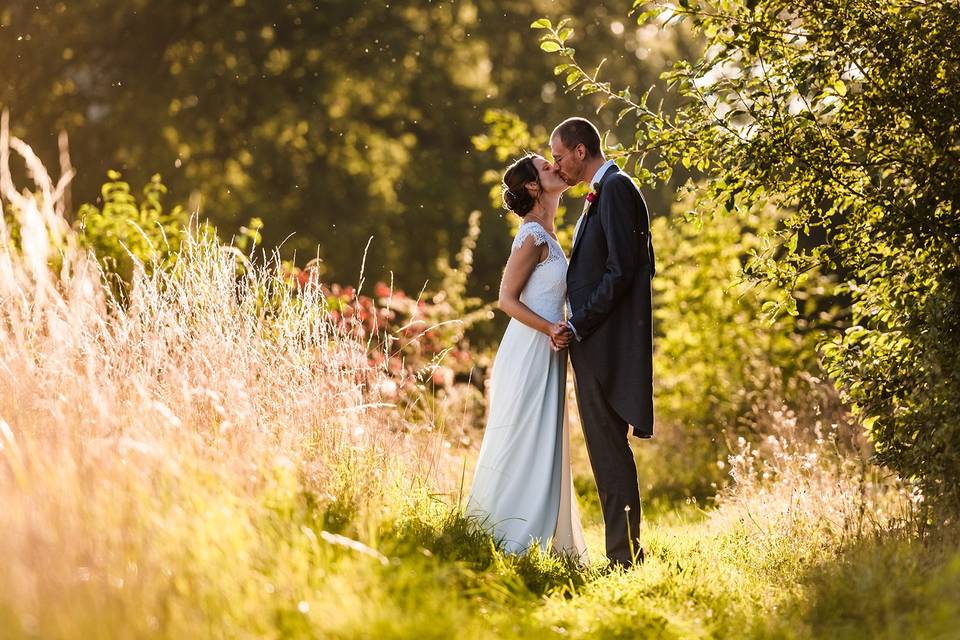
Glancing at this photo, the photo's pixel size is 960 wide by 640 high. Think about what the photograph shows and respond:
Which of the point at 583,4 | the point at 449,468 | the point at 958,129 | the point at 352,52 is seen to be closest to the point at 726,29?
the point at 958,129

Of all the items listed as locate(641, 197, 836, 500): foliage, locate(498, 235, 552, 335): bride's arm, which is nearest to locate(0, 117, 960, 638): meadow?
locate(498, 235, 552, 335): bride's arm

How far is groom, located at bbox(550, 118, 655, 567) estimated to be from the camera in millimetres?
4719

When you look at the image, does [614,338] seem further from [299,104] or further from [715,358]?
[299,104]

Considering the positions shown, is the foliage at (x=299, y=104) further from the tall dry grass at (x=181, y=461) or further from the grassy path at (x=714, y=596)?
the grassy path at (x=714, y=596)

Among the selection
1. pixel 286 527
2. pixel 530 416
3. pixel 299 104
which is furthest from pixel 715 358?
pixel 299 104

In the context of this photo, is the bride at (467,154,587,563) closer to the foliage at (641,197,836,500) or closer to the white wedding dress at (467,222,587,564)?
the white wedding dress at (467,222,587,564)

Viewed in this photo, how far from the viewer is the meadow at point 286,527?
3219 millimetres

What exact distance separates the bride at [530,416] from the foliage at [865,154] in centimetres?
81

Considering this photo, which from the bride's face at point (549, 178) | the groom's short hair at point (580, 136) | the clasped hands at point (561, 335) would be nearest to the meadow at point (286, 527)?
the clasped hands at point (561, 335)

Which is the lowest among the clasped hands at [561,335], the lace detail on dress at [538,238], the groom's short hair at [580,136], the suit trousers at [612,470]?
the suit trousers at [612,470]

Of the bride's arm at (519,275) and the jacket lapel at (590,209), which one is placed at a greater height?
the jacket lapel at (590,209)

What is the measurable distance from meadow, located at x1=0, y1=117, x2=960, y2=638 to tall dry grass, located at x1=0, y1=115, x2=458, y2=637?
0.01m

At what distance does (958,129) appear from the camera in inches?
194

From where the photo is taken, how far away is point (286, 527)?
3957mm
